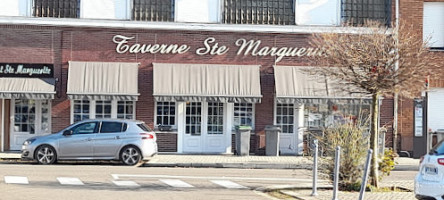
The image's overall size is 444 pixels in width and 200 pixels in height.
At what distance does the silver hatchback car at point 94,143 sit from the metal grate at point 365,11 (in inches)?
390

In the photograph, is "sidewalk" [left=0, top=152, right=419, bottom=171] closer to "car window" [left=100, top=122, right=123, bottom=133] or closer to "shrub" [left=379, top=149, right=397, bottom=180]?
"car window" [left=100, top=122, right=123, bottom=133]

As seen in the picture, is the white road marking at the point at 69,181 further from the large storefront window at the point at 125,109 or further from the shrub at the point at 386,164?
the large storefront window at the point at 125,109

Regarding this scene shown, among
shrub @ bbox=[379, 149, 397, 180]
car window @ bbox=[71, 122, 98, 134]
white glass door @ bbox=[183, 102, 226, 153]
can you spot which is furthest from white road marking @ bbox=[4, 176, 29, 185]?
white glass door @ bbox=[183, 102, 226, 153]

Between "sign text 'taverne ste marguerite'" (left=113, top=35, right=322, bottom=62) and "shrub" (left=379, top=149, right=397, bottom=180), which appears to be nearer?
"shrub" (left=379, top=149, right=397, bottom=180)

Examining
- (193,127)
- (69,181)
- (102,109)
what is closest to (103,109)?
(102,109)

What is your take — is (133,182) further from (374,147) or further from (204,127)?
(204,127)

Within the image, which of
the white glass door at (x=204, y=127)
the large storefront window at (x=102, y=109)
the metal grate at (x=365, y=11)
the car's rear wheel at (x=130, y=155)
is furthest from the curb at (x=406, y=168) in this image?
the large storefront window at (x=102, y=109)

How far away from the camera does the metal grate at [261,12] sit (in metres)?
28.6

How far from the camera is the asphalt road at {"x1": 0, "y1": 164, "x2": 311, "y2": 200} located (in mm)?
15469

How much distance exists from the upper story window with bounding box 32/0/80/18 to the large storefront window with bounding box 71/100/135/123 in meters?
3.22

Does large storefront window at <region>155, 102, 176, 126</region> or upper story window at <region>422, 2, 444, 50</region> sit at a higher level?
upper story window at <region>422, 2, 444, 50</region>

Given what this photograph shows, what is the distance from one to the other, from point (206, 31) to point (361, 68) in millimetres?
12503

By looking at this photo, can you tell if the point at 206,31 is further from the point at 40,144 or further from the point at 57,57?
the point at 40,144

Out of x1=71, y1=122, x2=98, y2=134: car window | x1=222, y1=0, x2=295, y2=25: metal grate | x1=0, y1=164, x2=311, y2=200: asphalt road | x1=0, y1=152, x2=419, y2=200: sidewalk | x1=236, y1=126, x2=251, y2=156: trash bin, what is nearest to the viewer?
x1=0, y1=164, x2=311, y2=200: asphalt road
